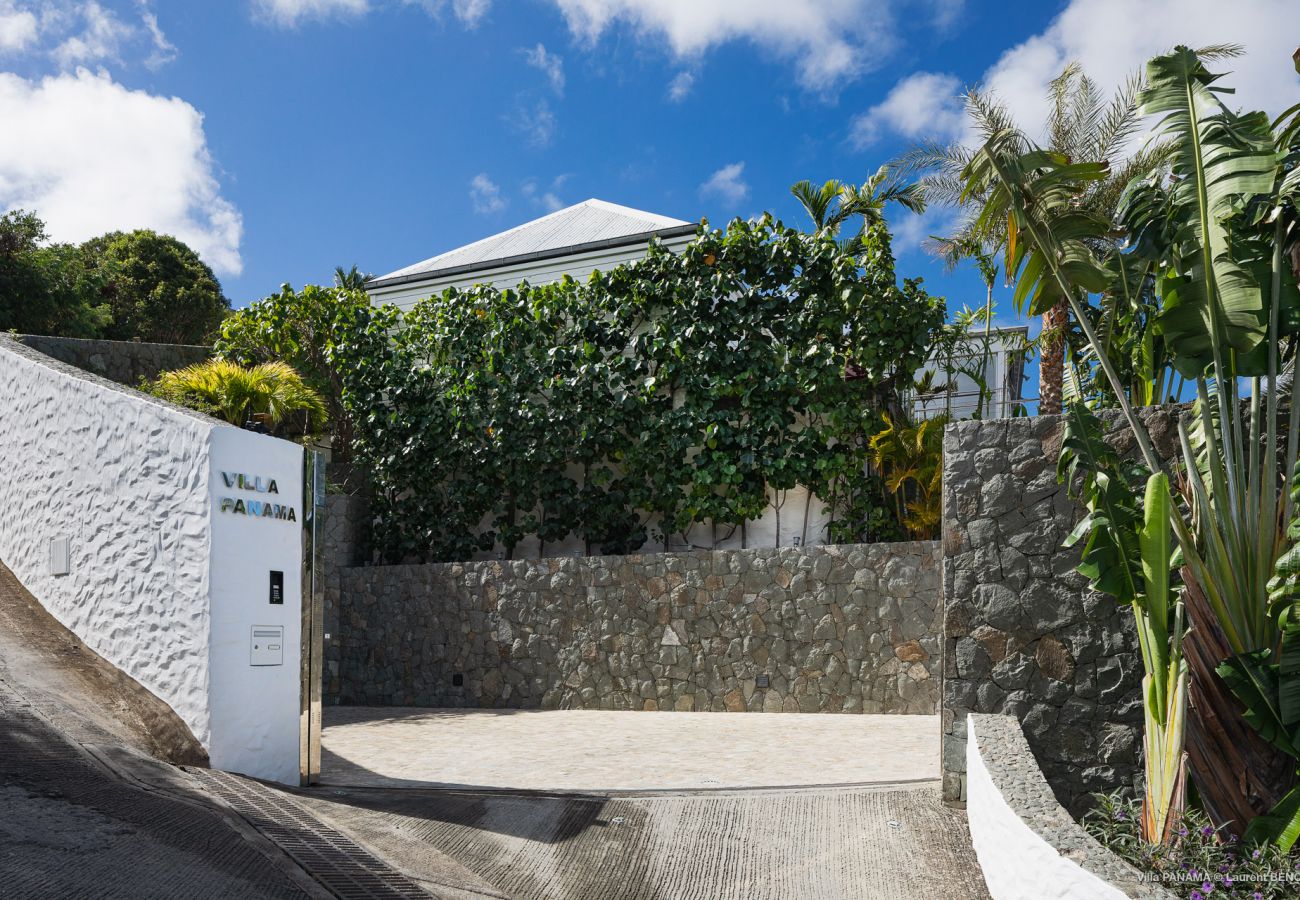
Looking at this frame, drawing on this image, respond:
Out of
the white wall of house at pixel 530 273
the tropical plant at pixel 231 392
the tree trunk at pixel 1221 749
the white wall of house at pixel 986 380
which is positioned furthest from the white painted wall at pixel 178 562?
the white wall of house at pixel 986 380

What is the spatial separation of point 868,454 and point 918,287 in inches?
91.0

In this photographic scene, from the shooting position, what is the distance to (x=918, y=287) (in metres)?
13.2

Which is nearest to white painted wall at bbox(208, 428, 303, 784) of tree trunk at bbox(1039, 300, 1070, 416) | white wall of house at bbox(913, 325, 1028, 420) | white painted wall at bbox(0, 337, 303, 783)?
white painted wall at bbox(0, 337, 303, 783)

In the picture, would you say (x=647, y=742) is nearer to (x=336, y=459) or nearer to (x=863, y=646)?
(x=863, y=646)

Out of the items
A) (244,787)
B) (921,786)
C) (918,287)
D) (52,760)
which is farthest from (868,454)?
(52,760)

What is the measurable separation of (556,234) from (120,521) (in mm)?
12038

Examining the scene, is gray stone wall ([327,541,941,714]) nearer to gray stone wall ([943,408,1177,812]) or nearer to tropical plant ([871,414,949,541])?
tropical plant ([871,414,949,541])

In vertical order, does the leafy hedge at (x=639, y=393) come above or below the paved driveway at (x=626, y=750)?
above

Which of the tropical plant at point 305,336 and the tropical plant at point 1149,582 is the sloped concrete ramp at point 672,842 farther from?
the tropical plant at point 305,336

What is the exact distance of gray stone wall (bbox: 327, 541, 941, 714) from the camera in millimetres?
11742

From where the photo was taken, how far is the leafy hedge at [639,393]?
13258 mm

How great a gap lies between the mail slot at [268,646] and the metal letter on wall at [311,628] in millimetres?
207

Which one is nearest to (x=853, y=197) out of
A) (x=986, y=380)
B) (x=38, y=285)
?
(x=986, y=380)

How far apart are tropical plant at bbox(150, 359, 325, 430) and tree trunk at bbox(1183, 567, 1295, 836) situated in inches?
458
